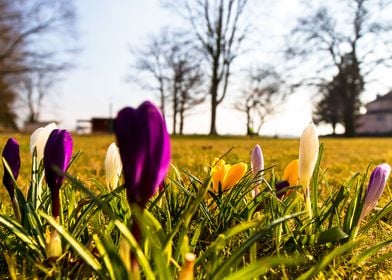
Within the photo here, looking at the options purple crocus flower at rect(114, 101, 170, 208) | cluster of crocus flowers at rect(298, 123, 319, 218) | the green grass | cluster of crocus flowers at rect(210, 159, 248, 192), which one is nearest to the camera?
purple crocus flower at rect(114, 101, 170, 208)

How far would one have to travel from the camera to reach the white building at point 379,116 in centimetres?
6264

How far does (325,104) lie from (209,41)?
82.6 ft

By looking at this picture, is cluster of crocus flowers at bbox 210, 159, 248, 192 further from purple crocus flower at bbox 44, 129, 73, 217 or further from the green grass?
purple crocus flower at bbox 44, 129, 73, 217

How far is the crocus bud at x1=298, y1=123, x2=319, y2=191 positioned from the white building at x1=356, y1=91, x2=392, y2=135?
63.9m

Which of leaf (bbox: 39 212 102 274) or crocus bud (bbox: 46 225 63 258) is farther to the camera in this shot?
crocus bud (bbox: 46 225 63 258)

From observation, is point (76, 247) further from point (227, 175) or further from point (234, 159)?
point (234, 159)

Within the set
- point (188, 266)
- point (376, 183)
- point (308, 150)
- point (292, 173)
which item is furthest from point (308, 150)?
point (188, 266)

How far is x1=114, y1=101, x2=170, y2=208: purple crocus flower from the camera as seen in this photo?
0.76 m

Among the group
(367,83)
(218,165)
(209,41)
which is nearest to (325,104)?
(367,83)

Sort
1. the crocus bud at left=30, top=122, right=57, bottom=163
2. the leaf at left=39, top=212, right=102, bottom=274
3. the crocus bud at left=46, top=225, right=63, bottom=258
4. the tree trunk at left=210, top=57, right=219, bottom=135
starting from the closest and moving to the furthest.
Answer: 1. the leaf at left=39, top=212, right=102, bottom=274
2. the crocus bud at left=46, top=225, right=63, bottom=258
3. the crocus bud at left=30, top=122, right=57, bottom=163
4. the tree trunk at left=210, top=57, right=219, bottom=135

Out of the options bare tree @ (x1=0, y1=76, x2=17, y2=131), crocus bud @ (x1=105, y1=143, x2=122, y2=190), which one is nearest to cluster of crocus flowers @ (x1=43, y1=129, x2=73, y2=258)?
crocus bud @ (x1=105, y1=143, x2=122, y2=190)

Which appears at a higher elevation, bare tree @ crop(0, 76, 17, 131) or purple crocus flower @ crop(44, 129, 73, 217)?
bare tree @ crop(0, 76, 17, 131)

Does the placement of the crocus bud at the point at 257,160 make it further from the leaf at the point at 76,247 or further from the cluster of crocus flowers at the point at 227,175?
the leaf at the point at 76,247

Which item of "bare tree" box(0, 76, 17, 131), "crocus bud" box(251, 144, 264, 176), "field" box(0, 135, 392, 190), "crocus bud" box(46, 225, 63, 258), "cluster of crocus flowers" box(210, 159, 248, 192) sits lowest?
"field" box(0, 135, 392, 190)
